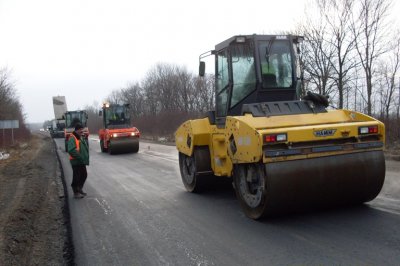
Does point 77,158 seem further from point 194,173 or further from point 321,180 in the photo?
point 321,180

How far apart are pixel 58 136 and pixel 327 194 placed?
4659 cm

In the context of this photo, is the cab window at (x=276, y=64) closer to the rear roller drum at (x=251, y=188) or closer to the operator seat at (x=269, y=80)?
the operator seat at (x=269, y=80)

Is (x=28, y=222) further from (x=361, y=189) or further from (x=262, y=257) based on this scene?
(x=361, y=189)

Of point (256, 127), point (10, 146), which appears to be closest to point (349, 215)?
point (256, 127)

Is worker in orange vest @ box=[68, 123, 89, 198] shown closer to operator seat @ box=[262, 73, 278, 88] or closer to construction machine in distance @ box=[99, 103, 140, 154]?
operator seat @ box=[262, 73, 278, 88]

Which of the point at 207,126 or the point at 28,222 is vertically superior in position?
the point at 207,126

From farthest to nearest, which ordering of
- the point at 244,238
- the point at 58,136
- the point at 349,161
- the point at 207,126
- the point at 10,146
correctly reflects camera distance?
the point at 58,136 < the point at 10,146 < the point at 207,126 < the point at 349,161 < the point at 244,238

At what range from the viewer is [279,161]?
5.41 m

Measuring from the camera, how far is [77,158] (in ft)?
29.3

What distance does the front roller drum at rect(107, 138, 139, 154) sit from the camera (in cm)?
2000

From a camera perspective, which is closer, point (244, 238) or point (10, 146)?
point (244, 238)

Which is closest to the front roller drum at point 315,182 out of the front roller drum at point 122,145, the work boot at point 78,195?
the work boot at point 78,195

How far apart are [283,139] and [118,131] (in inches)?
618

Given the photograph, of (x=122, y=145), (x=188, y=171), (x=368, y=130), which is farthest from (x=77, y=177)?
(x=122, y=145)
